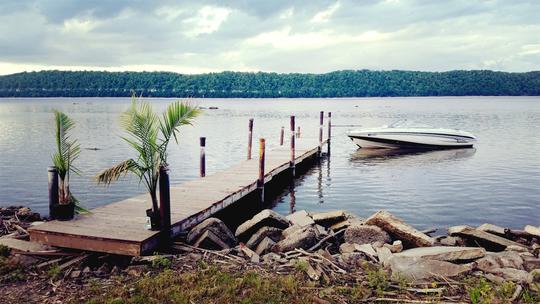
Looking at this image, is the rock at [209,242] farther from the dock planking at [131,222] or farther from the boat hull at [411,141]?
the boat hull at [411,141]

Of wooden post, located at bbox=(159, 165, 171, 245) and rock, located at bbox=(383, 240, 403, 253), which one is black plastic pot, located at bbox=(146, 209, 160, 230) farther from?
rock, located at bbox=(383, 240, 403, 253)

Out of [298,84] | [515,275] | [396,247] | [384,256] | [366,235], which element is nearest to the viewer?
[515,275]

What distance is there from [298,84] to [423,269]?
189053 mm

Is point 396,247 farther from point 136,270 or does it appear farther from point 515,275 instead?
point 136,270

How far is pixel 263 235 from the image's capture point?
9633 mm

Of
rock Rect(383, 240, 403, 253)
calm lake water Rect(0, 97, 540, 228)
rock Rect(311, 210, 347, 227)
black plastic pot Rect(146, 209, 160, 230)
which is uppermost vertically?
black plastic pot Rect(146, 209, 160, 230)

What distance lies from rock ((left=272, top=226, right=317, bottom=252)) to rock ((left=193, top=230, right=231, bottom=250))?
1.01m

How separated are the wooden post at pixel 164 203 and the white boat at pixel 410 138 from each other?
24.1 m

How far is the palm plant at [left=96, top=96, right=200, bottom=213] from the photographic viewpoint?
25.7ft

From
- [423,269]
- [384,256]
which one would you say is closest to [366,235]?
[384,256]

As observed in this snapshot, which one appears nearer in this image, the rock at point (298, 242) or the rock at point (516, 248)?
the rock at point (298, 242)

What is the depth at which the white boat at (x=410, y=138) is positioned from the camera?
102 feet

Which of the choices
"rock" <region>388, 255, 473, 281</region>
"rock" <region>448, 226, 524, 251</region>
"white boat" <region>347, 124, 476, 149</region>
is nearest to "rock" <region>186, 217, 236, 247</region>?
"rock" <region>388, 255, 473, 281</region>

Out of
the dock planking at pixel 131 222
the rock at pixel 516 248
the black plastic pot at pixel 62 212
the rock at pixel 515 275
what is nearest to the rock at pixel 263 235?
the dock planking at pixel 131 222
